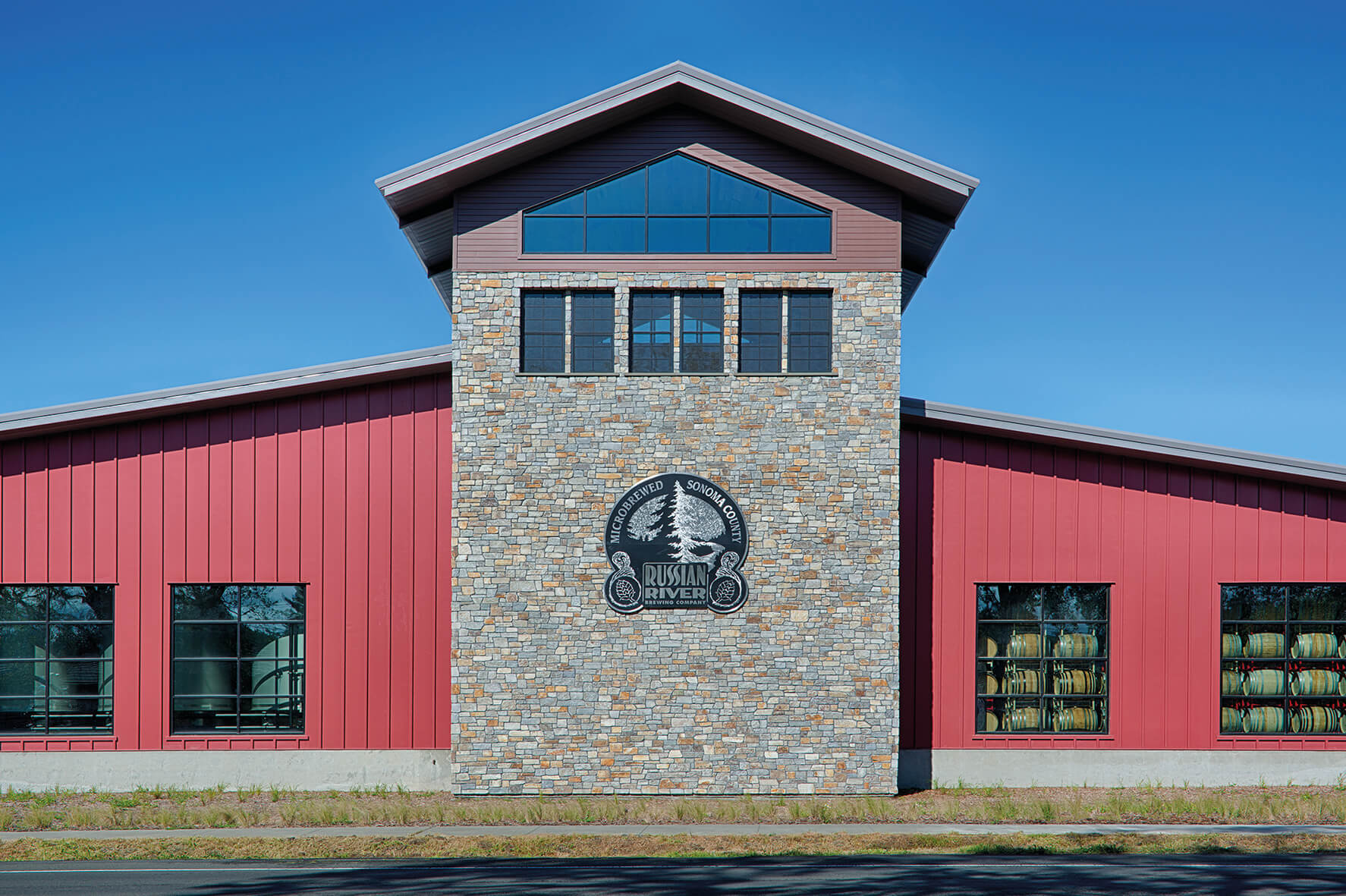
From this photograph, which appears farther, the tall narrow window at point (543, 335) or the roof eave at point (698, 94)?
the tall narrow window at point (543, 335)

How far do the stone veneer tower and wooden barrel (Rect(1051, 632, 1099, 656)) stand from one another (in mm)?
3625

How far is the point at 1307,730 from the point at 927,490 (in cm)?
792

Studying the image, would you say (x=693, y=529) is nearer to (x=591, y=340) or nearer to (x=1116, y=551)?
(x=591, y=340)

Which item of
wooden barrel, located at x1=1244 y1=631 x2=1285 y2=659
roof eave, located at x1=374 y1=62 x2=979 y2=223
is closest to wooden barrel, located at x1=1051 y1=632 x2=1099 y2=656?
wooden barrel, located at x1=1244 y1=631 x2=1285 y2=659

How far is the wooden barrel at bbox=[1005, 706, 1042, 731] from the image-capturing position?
64.8 feet

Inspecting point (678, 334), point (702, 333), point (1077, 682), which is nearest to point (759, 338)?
point (702, 333)

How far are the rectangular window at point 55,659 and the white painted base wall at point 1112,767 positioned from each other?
14147 mm

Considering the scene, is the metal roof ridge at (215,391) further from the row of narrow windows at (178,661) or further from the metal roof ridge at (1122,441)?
the metal roof ridge at (1122,441)

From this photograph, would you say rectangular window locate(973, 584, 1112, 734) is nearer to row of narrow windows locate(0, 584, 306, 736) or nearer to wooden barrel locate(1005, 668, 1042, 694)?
wooden barrel locate(1005, 668, 1042, 694)

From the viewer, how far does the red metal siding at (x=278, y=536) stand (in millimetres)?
19516

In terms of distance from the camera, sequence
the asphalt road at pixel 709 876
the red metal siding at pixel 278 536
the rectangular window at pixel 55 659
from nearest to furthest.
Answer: the asphalt road at pixel 709 876, the rectangular window at pixel 55 659, the red metal siding at pixel 278 536

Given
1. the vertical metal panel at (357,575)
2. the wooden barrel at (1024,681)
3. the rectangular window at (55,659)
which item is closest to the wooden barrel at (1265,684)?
the wooden barrel at (1024,681)

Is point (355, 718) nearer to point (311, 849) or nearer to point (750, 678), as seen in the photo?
point (311, 849)

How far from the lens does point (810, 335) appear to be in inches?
742
